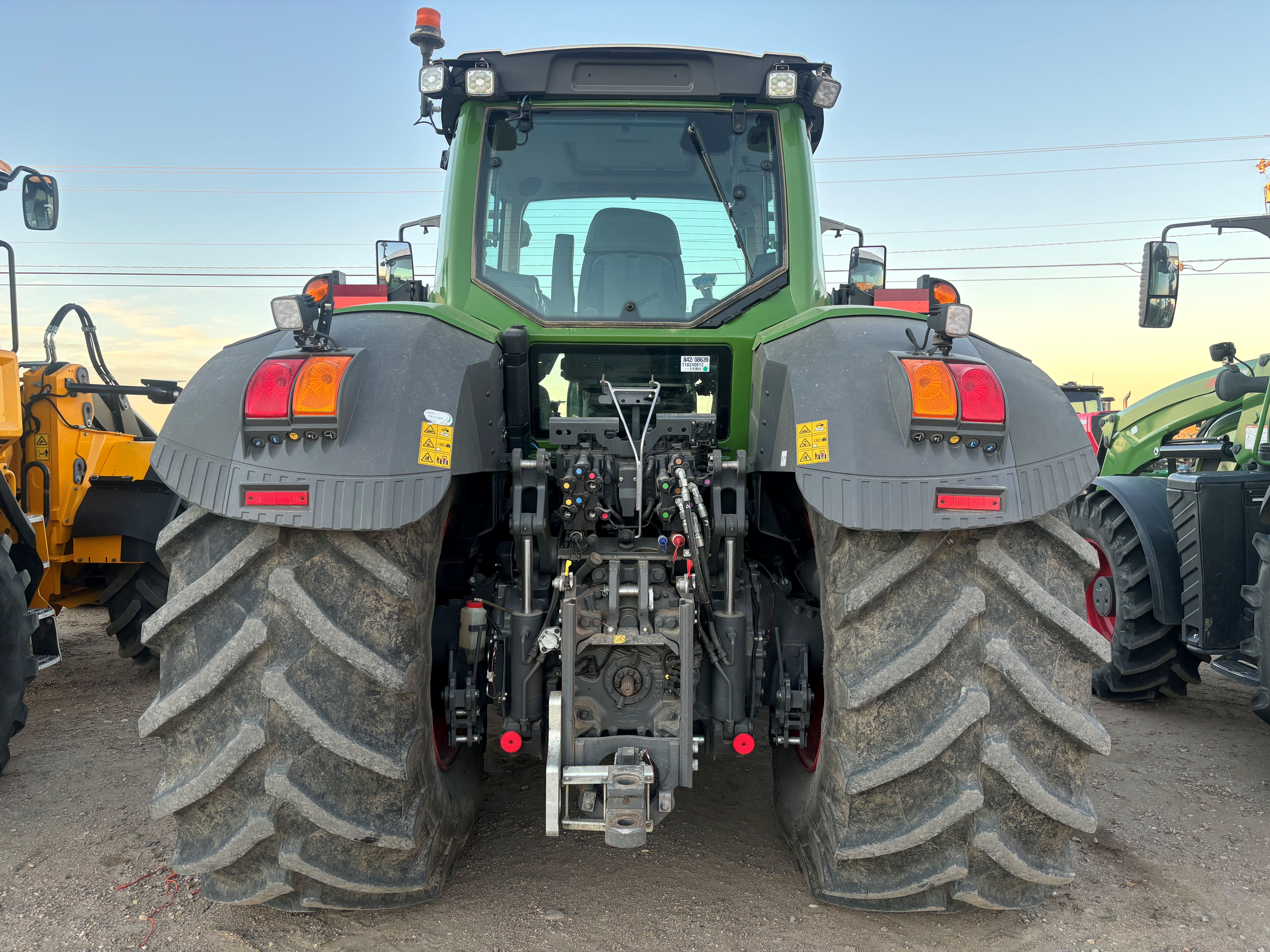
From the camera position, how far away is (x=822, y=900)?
226 cm

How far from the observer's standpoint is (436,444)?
2.08 m

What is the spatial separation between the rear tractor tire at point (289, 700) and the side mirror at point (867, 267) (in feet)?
7.45

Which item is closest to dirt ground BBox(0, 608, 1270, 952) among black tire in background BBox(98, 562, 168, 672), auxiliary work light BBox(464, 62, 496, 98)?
black tire in background BBox(98, 562, 168, 672)

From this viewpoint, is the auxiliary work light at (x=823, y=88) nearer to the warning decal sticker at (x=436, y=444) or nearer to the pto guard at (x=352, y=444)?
the pto guard at (x=352, y=444)

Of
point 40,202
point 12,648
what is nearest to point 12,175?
point 40,202

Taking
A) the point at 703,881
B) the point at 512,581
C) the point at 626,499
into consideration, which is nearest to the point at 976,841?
the point at 703,881

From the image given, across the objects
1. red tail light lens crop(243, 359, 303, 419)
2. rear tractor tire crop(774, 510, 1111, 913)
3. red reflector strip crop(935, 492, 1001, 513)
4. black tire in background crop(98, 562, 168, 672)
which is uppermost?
red tail light lens crop(243, 359, 303, 419)

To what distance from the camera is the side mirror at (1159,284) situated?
13.8 ft

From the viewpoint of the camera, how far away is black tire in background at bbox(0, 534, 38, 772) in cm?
368

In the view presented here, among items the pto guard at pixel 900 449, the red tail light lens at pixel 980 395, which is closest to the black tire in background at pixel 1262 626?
the pto guard at pixel 900 449

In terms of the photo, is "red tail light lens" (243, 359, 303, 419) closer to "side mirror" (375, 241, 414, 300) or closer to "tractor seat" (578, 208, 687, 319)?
"tractor seat" (578, 208, 687, 319)

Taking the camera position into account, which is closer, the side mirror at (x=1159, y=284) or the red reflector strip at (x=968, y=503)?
the red reflector strip at (x=968, y=503)

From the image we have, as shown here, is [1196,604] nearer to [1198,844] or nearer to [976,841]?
[1198,844]

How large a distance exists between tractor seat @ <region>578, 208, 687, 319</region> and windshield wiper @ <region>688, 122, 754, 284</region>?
20cm
